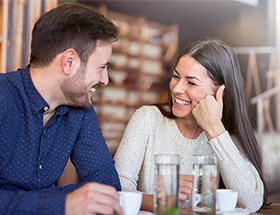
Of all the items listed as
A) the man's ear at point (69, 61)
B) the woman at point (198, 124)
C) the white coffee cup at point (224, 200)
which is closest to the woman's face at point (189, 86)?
the woman at point (198, 124)

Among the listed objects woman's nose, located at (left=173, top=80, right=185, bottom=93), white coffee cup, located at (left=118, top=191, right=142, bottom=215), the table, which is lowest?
the table

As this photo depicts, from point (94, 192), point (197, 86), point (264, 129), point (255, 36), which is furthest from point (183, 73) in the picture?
point (255, 36)

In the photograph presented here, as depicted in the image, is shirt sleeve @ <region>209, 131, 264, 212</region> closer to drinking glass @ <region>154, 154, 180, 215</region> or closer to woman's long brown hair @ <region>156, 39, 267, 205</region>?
woman's long brown hair @ <region>156, 39, 267, 205</region>

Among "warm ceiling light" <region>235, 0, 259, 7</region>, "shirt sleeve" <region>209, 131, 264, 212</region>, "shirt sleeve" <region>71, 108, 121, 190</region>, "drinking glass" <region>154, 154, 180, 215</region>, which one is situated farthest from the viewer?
"warm ceiling light" <region>235, 0, 259, 7</region>

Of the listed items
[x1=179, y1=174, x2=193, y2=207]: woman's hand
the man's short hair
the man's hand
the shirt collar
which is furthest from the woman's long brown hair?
the man's hand

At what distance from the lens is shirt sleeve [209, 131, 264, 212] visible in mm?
1533

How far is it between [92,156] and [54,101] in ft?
0.83

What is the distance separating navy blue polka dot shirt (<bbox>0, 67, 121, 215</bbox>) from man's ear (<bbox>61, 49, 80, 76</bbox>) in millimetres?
130

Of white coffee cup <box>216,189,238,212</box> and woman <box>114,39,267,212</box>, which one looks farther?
woman <box>114,39,267,212</box>

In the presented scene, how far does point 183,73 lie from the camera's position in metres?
1.77

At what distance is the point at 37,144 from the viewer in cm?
133

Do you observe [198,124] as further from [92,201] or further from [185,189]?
[92,201]

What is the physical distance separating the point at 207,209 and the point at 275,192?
3.60m

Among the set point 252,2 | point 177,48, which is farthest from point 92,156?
point 177,48
